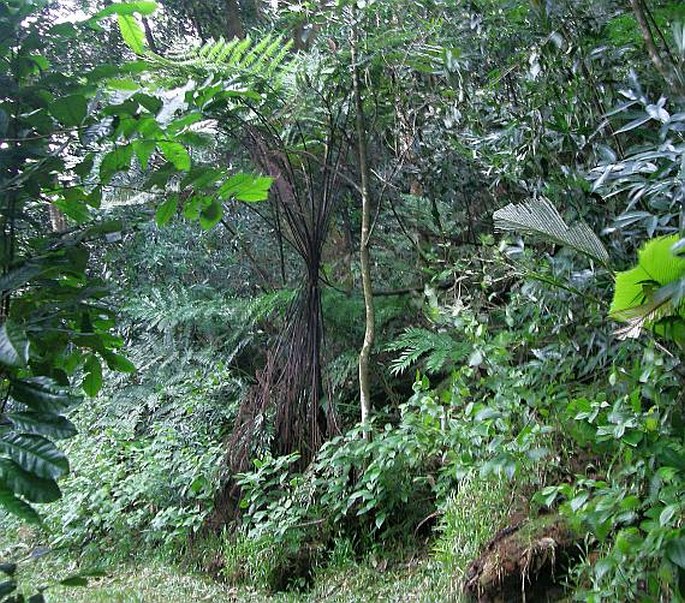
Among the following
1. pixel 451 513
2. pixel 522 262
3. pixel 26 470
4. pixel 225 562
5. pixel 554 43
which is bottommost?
pixel 225 562

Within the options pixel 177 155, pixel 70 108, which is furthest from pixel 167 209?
pixel 70 108

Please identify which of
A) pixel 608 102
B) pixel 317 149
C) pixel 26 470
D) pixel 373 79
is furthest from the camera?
pixel 317 149

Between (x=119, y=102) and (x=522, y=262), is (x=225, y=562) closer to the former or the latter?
(x=522, y=262)

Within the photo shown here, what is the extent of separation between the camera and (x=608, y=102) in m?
2.95

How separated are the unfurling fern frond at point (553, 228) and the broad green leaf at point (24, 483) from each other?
1.84 m

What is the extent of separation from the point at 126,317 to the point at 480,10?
11.8 ft

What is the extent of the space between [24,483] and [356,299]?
3625mm

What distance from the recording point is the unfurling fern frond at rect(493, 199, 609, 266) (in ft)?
8.27

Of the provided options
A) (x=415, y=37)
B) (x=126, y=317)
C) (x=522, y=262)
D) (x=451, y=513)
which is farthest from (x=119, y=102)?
(x=126, y=317)

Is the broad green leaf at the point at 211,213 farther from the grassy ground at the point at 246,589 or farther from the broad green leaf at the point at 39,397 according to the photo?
the grassy ground at the point at 246,589

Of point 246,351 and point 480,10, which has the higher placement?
point 480,10

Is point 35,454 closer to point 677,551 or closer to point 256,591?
point 677,551

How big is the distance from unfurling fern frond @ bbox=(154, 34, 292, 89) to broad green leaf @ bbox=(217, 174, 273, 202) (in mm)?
2577

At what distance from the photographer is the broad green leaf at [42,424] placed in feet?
4.16
